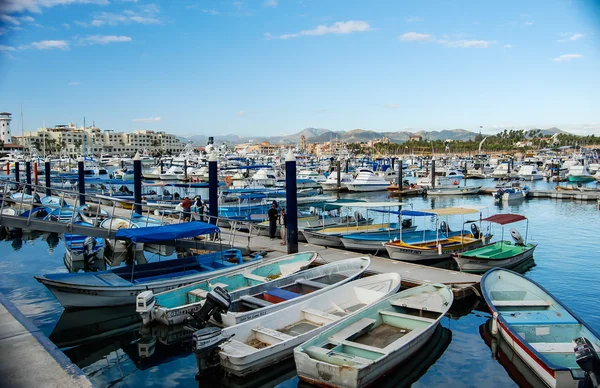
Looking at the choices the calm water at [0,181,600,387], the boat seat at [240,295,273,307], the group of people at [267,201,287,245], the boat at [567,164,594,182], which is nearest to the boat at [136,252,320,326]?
the boat seat at [240,295,273,307]

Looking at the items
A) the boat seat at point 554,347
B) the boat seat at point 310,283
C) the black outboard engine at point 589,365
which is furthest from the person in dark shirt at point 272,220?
the black outboard engine at point 589,365

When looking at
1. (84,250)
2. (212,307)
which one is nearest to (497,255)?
(212,307)

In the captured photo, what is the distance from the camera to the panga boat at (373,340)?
9.49 m

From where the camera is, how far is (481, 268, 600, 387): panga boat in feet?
30.0

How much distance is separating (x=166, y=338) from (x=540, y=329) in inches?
385

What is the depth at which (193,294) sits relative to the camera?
1395cm

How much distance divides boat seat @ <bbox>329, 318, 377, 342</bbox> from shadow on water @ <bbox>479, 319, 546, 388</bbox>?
339 cm

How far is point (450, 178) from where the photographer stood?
2867 inches

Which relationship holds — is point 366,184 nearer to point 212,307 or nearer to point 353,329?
point 353,329

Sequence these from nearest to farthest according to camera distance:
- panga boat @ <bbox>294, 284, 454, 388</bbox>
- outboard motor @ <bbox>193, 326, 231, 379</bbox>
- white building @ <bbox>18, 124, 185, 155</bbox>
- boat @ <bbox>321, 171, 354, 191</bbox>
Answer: panga boat @ <bbox>294, 284, 454, 388</bbox> → outboard motor @ <bbox>193, 326, 231, 379</bbox> → boat @ <bbox>321, 171, 354, 191</bbox> → white building @ <bbox>18, 124, 185, 155</bbox>

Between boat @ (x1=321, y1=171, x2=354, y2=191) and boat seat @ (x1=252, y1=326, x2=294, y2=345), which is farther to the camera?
boat @ (x1=321, y1=171, x2=354, y2=191)

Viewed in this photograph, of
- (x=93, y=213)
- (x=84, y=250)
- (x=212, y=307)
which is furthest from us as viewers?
(x=93, y=213)

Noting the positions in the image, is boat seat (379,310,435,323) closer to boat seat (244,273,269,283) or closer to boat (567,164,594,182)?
boat seat (244,273,269,283)

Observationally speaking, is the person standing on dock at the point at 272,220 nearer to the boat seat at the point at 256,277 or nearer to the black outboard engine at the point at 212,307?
the boat seat at the point at 256,277
